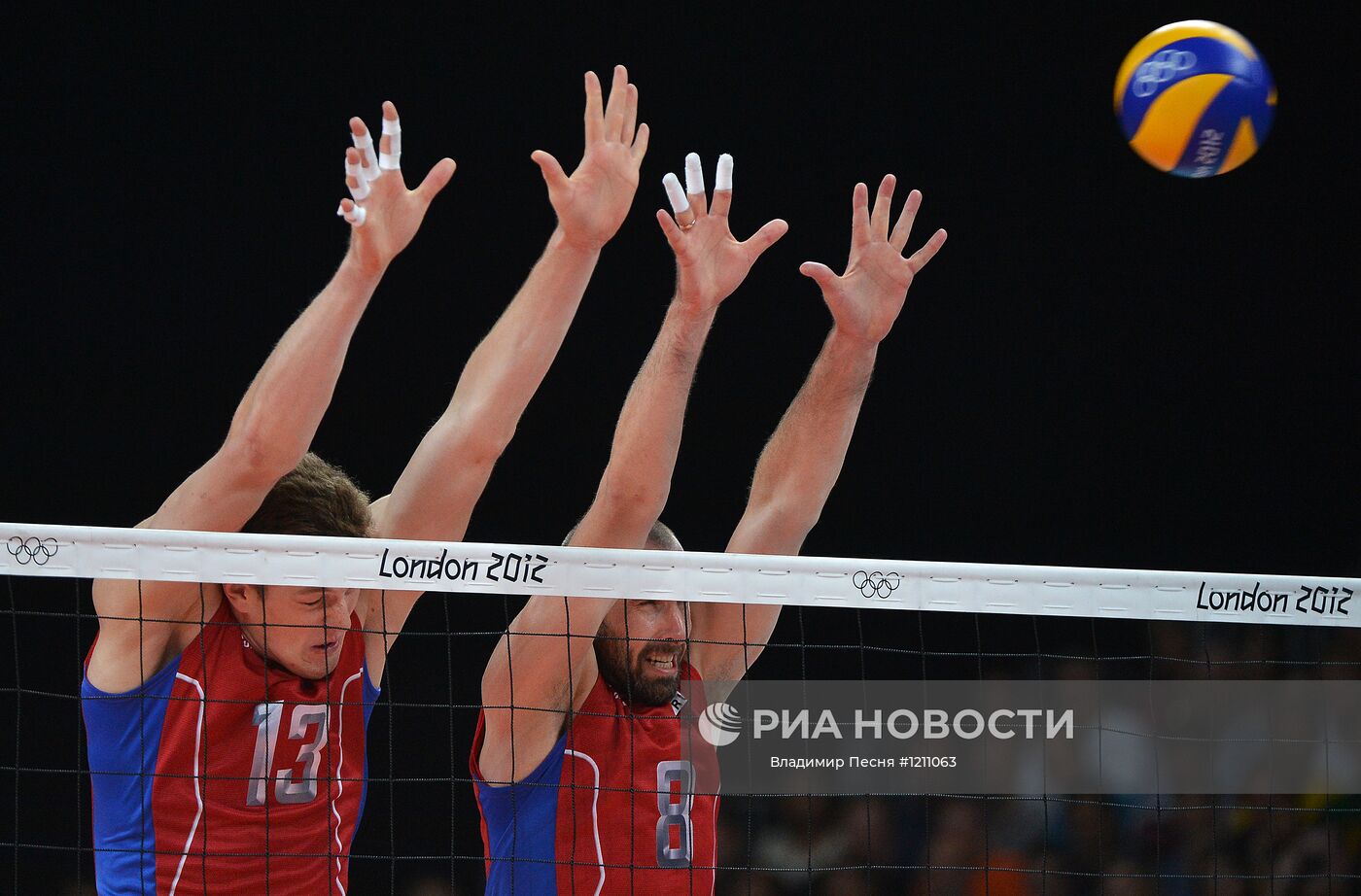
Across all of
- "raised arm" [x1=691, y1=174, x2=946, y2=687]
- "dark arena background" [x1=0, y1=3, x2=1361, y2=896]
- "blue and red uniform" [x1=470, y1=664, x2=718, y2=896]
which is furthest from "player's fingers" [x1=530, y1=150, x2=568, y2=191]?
"dark arena background" [x1=0, y1=3, x2=1361, y2=896]

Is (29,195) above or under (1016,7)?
under

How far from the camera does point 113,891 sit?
3.42 meters

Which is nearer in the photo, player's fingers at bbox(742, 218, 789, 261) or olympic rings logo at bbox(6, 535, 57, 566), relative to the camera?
olympic rings logo at bbox(6, 535, 57, 566)

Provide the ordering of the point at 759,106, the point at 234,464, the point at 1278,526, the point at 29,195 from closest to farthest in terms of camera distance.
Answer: the point at 234,464 < the point at 29,195 < the point at 759,106 < the point at 1278,526

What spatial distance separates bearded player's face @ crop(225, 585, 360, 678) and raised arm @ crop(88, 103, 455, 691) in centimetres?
12

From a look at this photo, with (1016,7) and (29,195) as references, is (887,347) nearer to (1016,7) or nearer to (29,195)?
(1016,7)

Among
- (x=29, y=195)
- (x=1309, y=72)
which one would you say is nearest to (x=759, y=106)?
(x=1309, y=72)

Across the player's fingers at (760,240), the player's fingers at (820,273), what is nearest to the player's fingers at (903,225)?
the player's fingers at (820,273)

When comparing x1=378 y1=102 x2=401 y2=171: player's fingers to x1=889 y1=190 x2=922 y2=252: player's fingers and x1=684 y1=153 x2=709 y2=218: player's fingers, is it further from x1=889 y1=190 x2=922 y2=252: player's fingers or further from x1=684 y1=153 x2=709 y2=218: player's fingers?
x1=889 y1=190 x2=922 y2=252: player's fingers

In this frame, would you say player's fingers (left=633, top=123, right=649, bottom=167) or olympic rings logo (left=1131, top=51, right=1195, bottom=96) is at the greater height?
olympic rings logo (left=1131, top=51, right=1195, bottom=96)

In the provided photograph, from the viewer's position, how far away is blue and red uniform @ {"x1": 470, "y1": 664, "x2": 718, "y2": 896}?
371 cm

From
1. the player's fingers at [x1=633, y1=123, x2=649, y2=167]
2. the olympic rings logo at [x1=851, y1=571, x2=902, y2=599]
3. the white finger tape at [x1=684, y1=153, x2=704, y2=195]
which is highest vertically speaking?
the player's fingers at [x1=633, y1=123, x2=649, y2=167]

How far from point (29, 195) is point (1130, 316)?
5.91m

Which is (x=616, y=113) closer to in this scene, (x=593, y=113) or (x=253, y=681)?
(x=593, y=113)
